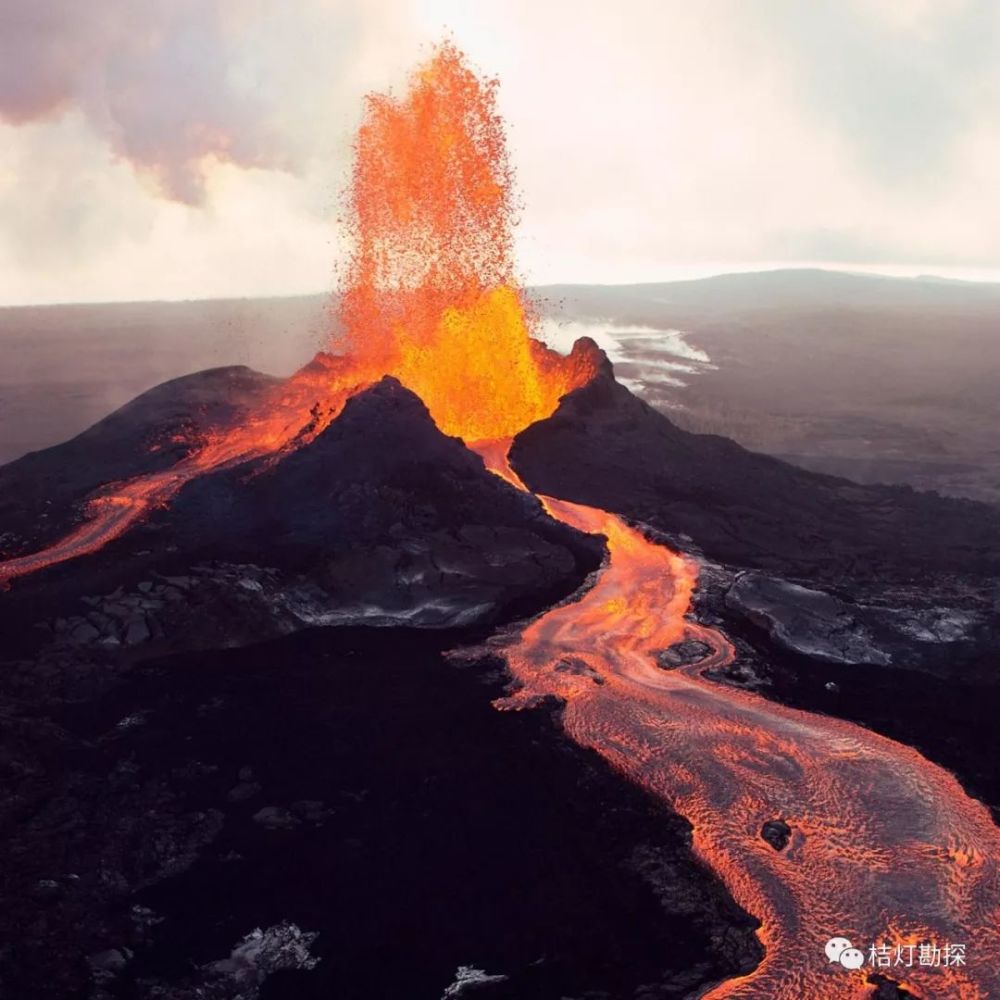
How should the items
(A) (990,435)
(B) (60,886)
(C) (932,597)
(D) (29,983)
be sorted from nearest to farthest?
(D) (29,983) < (B) (60,886) < (C) (932,597) < (A) (990,435)

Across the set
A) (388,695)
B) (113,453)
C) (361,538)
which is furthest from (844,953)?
(113,453)

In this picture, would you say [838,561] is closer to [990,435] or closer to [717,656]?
[717,656]

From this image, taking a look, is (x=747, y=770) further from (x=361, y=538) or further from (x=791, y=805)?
(x=361, y=538)

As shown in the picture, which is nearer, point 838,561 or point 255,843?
point 255,843

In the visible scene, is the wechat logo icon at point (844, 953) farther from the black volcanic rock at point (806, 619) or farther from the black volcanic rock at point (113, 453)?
the black volcanic rock at point (113, 453)

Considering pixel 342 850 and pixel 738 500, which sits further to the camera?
pixel 738 500

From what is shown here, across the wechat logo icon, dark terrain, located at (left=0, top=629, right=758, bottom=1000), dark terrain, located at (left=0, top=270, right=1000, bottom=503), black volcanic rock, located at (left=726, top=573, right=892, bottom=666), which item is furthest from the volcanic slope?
dark terrain, located at (left=0, top=270, right=1000, bottom=503)

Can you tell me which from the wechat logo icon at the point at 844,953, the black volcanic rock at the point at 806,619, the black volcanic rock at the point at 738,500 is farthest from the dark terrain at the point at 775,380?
the wechat logo icon at the point at 844,953

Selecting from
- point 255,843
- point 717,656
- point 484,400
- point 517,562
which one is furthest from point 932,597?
point 255,843
